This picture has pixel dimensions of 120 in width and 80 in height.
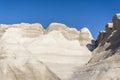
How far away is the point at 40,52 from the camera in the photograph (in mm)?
55094

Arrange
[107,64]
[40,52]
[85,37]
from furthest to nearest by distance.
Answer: [85,37]
[40,52]
[107,64]

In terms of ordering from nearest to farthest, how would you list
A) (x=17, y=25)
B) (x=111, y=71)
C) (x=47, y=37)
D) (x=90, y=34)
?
(x=111, y=71), (x=47, y=37), (x=17, y=25), (x=90, y=34)

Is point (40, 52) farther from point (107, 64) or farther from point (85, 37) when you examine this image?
point (107, 64)

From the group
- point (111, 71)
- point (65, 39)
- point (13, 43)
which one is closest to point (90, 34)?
point (65, 39)

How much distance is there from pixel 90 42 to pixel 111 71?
88.7 ft

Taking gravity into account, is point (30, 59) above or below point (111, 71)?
above

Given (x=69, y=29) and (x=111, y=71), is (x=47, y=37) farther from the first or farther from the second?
(x=111, y=71)

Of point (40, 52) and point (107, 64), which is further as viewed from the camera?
point (40, 52)

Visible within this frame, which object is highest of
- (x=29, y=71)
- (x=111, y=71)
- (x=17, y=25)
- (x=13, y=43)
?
(x=17, y=25)

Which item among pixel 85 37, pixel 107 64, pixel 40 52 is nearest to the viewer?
pixel 107 64

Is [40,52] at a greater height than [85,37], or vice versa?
[85,37]

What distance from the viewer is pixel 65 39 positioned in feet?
202

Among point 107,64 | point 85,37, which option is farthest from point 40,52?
point 107,64

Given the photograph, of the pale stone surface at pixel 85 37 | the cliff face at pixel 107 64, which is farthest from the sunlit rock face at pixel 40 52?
the cliff face at pixel 107 64
